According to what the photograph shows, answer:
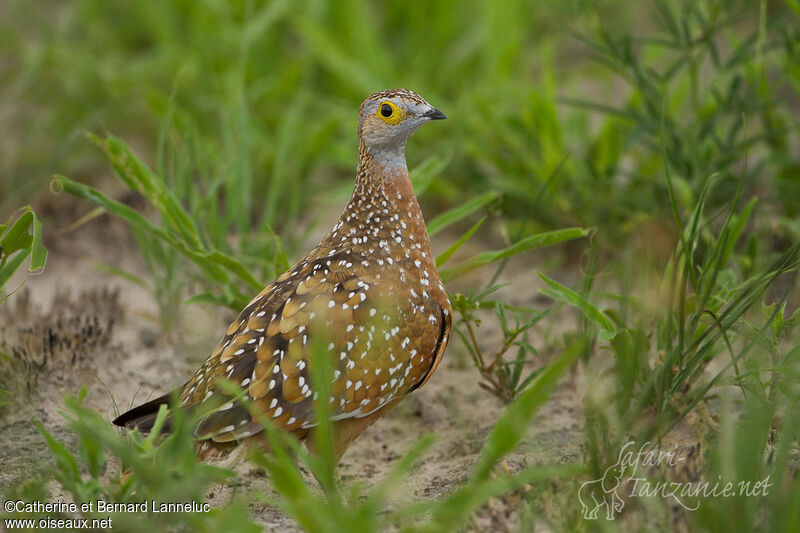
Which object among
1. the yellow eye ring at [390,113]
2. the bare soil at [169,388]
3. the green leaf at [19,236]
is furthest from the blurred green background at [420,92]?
the green leaf at [19,236]

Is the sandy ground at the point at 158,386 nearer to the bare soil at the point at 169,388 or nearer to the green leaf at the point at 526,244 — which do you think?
the bare soil at the point at 169,388

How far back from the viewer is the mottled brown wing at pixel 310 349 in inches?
120

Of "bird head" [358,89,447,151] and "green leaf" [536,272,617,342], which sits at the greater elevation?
"bird head" [358,89,447,151]

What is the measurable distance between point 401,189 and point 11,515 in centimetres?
182

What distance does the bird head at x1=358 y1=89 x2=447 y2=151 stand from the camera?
356 cm

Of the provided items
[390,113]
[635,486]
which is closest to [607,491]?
[635,486]

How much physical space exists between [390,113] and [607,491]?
5.47ft

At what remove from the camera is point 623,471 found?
3014 millimetres

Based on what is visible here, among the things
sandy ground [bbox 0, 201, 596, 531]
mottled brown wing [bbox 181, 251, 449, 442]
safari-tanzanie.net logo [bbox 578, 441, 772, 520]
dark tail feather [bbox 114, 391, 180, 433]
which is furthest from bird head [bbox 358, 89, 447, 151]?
safari-tanzanie.net logo [bbox 578, 441, 772, 520]

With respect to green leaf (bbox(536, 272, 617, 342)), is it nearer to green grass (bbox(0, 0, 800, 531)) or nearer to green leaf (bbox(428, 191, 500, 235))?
green grass (bbox(0, 0, 800, 531))

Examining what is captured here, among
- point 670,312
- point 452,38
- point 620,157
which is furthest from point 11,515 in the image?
point 452,38

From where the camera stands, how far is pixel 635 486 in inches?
115

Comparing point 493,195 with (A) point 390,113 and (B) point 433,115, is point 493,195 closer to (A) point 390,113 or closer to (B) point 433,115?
(B) point 433,115

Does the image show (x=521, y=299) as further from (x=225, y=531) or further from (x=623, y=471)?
(x=225, y=531)
